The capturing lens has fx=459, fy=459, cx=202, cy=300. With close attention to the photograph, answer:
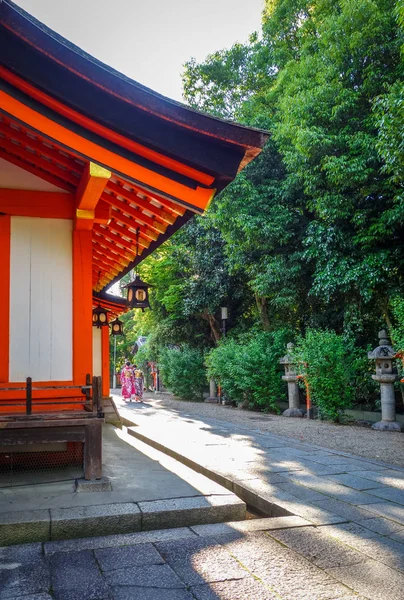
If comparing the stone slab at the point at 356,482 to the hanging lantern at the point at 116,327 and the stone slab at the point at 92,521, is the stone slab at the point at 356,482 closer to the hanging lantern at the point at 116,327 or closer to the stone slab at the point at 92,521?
the stone slab at the point at 92,521

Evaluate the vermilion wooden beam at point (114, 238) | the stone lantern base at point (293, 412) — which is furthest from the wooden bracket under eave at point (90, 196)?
the stone lantern base at point (293, 412)

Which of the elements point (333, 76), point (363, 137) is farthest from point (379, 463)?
point (333, 76)

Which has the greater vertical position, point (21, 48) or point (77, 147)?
point (21, 48)

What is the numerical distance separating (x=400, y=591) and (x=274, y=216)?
39.0ft

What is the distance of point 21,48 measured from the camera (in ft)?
11.2

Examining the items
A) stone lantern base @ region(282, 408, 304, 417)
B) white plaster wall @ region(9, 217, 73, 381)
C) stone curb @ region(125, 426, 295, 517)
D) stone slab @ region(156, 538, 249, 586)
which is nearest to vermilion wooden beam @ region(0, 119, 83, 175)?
white plaster wall @ region(9, 217, 73, 381)

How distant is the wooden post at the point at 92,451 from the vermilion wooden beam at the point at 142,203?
2.30 metres

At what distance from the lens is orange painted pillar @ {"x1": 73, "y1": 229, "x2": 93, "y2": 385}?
5328mm

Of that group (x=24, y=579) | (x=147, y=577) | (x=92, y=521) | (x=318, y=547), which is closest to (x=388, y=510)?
(x=318, y=547)

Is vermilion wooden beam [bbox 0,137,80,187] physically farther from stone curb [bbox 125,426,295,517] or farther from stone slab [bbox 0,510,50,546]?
stone curb [bbox 125,426,295,517]

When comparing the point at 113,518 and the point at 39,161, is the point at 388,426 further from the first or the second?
the point at 39,161

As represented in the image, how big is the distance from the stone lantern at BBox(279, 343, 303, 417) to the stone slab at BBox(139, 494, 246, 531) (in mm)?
9666

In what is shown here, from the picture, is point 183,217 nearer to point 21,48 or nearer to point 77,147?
point 77,147

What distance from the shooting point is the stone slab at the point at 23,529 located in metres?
3.46
